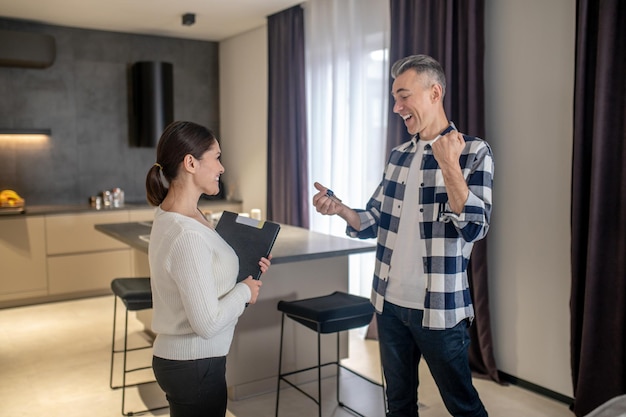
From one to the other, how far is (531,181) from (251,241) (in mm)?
2013

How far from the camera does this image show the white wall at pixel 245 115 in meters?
6.14

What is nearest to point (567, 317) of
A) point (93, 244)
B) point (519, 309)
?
point (519, 309)

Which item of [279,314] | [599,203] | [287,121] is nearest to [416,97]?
[599,203]

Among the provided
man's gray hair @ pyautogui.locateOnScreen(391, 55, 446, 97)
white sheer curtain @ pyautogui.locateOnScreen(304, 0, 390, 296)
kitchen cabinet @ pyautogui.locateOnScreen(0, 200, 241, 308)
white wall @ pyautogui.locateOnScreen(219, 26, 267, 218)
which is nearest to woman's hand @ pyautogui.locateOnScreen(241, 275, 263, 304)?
man's gray hair @ pyautogui.locateOnScreen(391, 55, 446, 97)

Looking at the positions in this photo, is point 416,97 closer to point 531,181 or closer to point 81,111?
point 531,181

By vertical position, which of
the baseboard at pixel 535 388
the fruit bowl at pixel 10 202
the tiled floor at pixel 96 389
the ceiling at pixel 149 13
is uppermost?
the ceiling at pixel 149 13

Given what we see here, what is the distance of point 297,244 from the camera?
11.5 feet

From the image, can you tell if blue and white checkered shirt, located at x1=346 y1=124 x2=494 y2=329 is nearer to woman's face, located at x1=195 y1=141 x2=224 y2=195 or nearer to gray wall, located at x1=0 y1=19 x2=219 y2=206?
woman's face, located at x1=195 y1=141 x2=224 y2=195

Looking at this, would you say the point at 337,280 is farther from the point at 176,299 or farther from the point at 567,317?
the point at 176,299

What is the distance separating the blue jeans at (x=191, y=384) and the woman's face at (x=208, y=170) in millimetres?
507

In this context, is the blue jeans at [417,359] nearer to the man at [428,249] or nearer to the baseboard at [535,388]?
the man at [428,249]

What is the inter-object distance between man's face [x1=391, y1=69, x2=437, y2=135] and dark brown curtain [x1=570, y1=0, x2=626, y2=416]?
121 cm

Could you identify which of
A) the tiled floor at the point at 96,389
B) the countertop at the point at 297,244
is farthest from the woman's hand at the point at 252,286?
the tiled floor at the point at 96,389

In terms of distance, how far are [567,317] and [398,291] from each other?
61.3 inches
